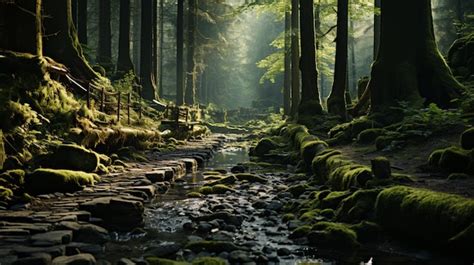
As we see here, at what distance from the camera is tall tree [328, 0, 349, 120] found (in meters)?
17.0

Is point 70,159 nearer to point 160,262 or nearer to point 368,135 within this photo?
point 160,262

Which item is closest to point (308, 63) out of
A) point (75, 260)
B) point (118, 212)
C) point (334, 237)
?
point (118, 212)

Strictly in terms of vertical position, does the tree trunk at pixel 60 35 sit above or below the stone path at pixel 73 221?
above

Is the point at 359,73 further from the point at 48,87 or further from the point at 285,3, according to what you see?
the point at 48,87

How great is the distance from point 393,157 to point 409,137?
116 centimetres

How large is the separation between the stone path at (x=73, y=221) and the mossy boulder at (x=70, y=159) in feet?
1.59

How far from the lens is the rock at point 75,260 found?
14.8 ft

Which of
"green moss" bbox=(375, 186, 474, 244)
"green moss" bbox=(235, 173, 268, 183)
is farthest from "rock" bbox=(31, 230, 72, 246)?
A: "green moss" bbox=(235, 173, 268, 183)

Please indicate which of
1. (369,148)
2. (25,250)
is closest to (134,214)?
(25,250)

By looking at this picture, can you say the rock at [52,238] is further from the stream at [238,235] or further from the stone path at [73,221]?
the stream at [238,235]

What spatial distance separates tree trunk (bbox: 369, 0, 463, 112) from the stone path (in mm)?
6712

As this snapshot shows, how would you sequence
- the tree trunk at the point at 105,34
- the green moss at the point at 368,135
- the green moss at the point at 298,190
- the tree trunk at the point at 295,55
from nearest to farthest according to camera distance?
the green moss at the point at 298,190, the green moss at the point at 368,135, the tree trunk at the point at 295,55, the tree trunk at the point at 105,34

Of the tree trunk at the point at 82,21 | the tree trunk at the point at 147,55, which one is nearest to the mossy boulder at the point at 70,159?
the tree trunk at the point at 82,21

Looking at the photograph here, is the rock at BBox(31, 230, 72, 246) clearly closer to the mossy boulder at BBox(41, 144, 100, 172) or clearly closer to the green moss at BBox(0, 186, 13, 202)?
the green moss at BBox(0, 186, 13, 202)
